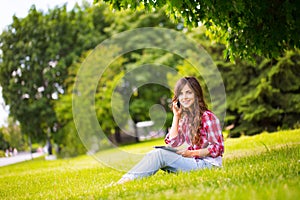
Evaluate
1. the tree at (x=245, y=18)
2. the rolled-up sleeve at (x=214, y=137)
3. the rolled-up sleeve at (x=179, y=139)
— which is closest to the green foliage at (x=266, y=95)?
the tree at (x=245, y=18)

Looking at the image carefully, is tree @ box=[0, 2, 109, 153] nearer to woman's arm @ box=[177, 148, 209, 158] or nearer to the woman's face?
the woman's face

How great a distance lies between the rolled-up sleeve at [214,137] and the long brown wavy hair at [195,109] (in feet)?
0.42

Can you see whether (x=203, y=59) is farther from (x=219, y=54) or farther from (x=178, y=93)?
(x=178, y=93)

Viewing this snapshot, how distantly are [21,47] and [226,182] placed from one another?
24957mm

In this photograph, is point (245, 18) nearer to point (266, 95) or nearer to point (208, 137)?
point (208, 137)

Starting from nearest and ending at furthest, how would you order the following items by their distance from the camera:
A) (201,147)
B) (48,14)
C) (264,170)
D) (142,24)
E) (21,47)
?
(264,170) < (201,147) < (21,47) < (48,14) < (142,24)

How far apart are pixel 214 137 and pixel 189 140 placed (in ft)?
1.34

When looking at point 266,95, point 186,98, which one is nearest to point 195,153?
point 186,98

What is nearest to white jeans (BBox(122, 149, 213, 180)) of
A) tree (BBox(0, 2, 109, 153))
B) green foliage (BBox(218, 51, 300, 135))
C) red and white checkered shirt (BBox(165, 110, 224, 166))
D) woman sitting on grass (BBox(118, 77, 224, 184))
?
woman sitting on grass (BBox(118, 77, 224, 184))

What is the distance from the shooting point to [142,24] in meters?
33.9

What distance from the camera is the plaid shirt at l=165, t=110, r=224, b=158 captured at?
5188 mm

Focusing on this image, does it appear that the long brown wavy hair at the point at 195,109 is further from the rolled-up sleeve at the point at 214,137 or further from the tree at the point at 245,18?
the tree at the point at 245,18

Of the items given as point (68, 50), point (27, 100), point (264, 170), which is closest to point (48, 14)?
point (68, 50)

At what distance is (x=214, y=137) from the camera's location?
5172mm
